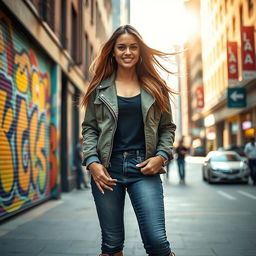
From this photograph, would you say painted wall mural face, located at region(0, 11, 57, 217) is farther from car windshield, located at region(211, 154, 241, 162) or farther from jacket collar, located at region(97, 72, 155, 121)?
car windshield, located at region(211, 154, 241, 162)

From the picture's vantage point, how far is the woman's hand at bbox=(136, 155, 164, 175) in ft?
8.27

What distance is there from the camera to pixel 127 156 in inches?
102

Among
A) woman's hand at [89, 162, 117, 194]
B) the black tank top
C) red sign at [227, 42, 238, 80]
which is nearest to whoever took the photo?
woman's hand at [89, 162, 117, 194]

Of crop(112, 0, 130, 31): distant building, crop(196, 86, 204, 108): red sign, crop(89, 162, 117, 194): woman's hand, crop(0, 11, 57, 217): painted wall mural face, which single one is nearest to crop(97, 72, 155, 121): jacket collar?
crop(89, 162, 117, 194): woman's hand

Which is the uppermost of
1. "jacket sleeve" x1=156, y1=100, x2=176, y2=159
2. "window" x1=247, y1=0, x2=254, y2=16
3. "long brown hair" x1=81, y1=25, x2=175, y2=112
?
"window" x1=247, y1=0, x2=254, y2=16

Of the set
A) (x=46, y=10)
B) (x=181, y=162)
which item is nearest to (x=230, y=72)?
(x=181, y=162)

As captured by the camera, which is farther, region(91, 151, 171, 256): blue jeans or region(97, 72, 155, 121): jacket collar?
region(97, 72, 155, 121): jacket collar

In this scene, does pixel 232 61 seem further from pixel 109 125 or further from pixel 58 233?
pixel 109 125

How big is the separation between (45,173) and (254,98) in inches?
788

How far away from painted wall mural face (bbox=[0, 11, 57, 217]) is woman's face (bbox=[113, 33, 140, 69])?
450 cm

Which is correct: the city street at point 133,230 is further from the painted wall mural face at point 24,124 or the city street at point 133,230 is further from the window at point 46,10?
the window at point 46,10

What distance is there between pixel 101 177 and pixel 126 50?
0.91 m

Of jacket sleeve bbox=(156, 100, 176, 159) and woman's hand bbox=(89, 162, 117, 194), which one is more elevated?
jacket sleeve bbox=(156, 100, 176, 159)

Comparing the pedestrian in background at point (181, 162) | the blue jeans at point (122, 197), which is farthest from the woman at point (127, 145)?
the pedestrian in background at point (181, 162)
